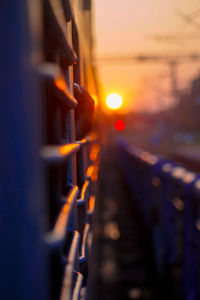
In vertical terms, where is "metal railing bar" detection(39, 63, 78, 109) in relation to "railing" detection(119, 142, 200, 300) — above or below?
above

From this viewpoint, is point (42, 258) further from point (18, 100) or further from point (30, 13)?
point (30, 13)

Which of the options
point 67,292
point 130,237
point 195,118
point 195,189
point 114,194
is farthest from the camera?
point 195,118

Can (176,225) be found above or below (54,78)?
below

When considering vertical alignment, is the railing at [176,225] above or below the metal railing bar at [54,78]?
below

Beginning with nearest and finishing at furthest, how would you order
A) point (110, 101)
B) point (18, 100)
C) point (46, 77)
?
point (18, 100) → point (46, 77) → point (110, 101)

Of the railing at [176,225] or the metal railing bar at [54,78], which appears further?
the railing at [176,225]

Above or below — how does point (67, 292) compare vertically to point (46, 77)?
below

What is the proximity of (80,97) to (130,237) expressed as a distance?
632cm

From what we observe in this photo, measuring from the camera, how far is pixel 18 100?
2.84 ft

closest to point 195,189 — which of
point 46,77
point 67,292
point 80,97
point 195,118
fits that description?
point 80,97

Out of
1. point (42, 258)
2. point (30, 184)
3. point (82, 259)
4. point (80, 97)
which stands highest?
point (80, 97)

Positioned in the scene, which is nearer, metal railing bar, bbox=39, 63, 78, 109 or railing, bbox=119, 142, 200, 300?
metal railing bar, bbox=39, 63, 78, 109

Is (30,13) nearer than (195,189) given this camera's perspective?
Yes

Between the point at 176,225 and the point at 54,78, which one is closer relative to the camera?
the point at 54,78
